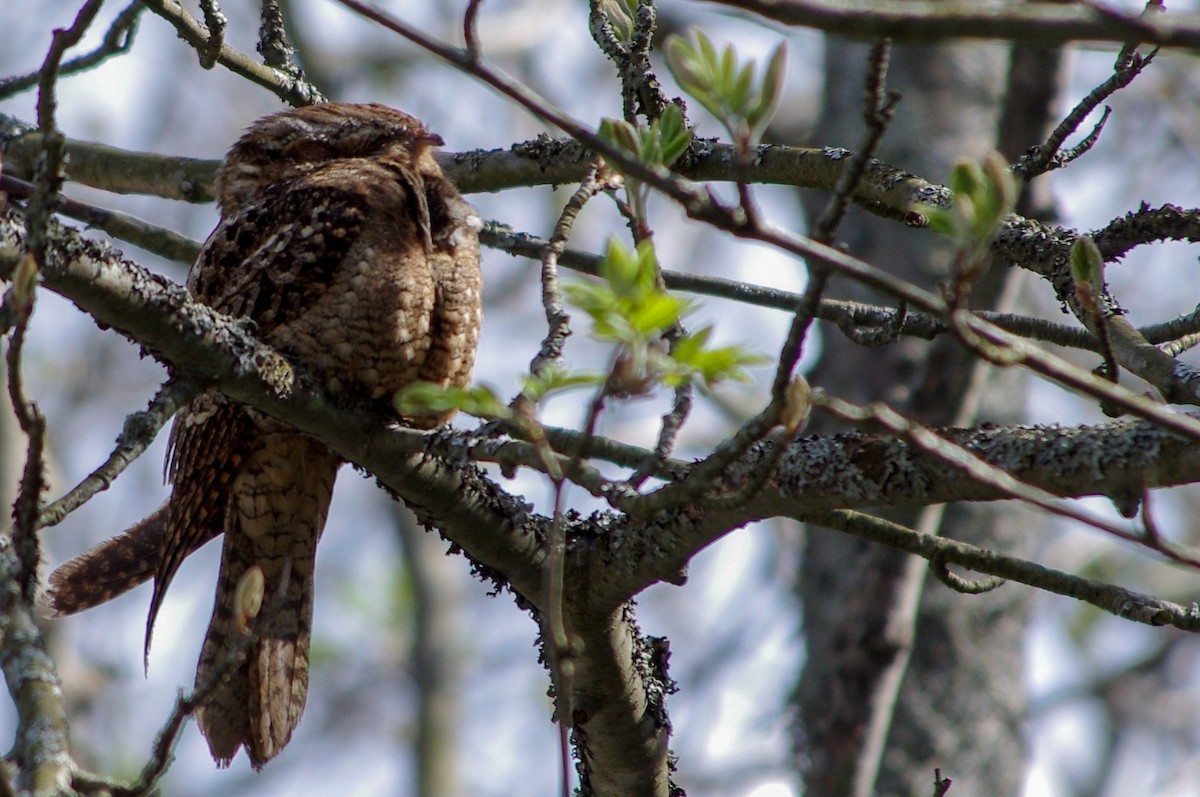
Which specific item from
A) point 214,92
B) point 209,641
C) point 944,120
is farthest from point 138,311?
point 214,92

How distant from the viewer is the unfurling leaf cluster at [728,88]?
1521 millimetres

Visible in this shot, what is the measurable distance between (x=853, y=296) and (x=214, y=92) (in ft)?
32.0

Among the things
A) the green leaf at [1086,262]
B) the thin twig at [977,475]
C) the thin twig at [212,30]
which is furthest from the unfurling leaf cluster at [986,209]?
the thin twig at [212,30]

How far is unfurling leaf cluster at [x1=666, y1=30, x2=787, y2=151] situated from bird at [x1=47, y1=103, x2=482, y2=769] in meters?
1.76

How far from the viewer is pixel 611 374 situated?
61.9 inches

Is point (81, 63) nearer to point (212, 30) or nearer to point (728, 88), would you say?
point (212, 30)

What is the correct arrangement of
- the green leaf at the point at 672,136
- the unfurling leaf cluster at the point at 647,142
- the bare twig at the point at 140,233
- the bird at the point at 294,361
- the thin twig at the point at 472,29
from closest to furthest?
the thin twig at the point at 472,29
the unfurling leaf cluster at the point at 647,142
the green leaf at the point at 672,136
the bare twig at the point at 140,233
the bird at the point at 294,361

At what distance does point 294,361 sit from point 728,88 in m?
→ 1.92

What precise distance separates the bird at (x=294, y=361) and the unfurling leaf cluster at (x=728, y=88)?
176 centimetres

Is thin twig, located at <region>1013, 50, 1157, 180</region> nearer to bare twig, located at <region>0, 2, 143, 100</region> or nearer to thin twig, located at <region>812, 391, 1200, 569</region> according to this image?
thin twig, located at <region>812, 391, 1200, 569</region>

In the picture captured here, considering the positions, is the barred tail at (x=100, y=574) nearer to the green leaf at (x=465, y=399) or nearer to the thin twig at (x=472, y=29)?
the green leaf at (x=465, y=399)

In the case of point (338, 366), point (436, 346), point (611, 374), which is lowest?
point (611, 374)

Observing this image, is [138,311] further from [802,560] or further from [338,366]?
[802,560]

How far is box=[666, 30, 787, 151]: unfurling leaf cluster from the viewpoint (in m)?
1.52
